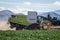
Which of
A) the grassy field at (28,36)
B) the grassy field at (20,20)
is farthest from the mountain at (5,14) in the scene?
the grassy field at (28,36)

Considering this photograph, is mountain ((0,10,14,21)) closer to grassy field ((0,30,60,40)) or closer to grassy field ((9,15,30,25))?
grassy field ((9,15,30,25))

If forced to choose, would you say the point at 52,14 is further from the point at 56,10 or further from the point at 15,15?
the point at 15,15

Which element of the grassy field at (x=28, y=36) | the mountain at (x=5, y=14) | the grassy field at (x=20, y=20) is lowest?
the grassy field at (x=28, y=36)

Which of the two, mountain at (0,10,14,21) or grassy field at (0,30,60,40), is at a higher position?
mountain at (0,10,14,21)

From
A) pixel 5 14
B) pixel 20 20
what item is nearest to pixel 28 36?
pixel 20 20

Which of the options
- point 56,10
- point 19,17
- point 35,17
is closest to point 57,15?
point 56,10

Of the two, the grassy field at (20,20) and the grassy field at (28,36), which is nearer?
the grassy field at (28,36)

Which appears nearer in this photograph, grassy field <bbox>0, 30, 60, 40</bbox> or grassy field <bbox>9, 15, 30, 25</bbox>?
grassy field <bbox>0, 30, 60, 40</bbox>

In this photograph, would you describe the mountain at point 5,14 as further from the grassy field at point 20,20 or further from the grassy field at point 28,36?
the grassy field at point 28,36

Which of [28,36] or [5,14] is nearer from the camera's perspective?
[28,36]

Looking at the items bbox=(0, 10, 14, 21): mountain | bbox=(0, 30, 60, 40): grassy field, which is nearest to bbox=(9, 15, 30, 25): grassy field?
bbox=(0, 10, 14, 21): mountain

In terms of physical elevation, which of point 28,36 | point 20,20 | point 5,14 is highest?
point 5,14

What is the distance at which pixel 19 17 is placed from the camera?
24.4 ft

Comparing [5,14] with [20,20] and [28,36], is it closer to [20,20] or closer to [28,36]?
[20,20]
